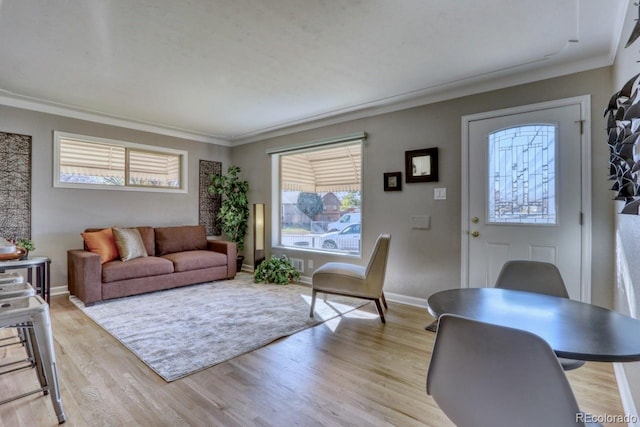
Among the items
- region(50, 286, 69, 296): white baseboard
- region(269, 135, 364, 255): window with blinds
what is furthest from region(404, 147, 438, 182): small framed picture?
region(50, 286, 69, 296): white baseboard

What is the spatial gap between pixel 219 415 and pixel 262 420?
245mm

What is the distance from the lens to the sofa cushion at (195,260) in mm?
4391

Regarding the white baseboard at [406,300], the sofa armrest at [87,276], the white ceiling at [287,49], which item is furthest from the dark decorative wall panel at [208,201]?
the white baseboard at [406,300]

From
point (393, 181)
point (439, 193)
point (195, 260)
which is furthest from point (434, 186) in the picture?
point (195, 260)

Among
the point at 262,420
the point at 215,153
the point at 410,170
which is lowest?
the point at 262,420

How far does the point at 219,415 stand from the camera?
173 cm

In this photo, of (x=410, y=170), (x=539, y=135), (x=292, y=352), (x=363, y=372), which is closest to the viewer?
(x=363, y=372)

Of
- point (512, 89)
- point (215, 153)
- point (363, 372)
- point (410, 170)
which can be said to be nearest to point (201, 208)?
point (215, 153)

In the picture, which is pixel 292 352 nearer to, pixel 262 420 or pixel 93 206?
pixel 262 420

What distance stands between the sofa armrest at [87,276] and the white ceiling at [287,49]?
6.21 feet

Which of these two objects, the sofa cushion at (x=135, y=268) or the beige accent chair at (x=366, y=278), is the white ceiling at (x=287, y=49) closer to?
the beige accent chair at (x=366, y=278)

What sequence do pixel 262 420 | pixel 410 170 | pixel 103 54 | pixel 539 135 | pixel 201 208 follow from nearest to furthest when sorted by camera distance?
pixel 262 420 → pixel 103 54 → pixel 539 135 → pixel 410 170 → pixel 201 208

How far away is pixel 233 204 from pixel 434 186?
350 cm

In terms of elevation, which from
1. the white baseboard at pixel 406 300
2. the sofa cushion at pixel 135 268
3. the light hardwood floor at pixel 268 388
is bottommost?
the light hardwood floor at pixel 268 388
